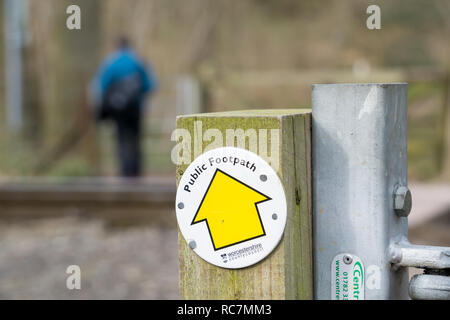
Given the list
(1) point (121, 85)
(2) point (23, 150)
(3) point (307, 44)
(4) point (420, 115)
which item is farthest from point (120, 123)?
(3) point (307, 44)

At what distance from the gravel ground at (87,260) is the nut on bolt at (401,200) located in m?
3.29

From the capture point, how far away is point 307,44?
2422 centimetres

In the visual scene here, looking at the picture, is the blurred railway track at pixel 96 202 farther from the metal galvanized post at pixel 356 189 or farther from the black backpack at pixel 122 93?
the metal galvanized post at pixel 356 189

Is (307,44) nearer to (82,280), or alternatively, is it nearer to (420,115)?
(420,115)

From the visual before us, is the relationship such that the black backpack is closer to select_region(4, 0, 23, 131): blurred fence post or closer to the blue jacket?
the blue jacket

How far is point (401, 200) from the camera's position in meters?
1.71

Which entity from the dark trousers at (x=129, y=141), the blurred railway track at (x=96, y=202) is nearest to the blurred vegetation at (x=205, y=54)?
the dark trousers at (x=129, y=141)

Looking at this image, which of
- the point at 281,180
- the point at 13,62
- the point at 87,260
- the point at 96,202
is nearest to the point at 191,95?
the point at 96,202

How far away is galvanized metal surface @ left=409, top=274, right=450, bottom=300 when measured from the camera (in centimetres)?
167

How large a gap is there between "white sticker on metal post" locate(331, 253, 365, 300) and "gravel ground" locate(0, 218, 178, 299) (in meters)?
3.24

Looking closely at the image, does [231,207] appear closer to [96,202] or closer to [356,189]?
[356,189]

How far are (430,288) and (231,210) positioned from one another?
1.47 feet

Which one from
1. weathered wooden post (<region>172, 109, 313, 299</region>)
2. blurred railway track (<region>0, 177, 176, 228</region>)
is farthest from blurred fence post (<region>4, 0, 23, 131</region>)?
weathered wooden post (<region>172, 109, 313, 299</region>)

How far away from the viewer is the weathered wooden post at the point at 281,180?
1576 millimetres
